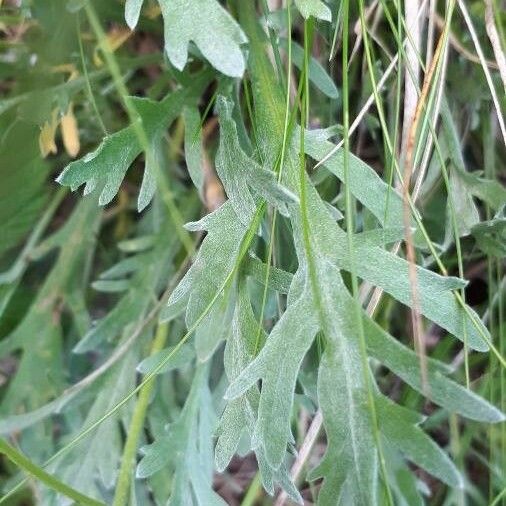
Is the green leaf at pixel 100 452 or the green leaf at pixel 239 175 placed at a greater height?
the green leaf at pixel 239 175

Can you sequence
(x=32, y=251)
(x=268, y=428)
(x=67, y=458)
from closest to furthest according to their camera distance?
(x=268, y=428) → (x=67, y=458) → (x=32, y=251)

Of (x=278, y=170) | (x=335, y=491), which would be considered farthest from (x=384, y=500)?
(x=278, y=170)

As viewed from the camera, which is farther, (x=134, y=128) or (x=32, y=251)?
(x=32, y=251)

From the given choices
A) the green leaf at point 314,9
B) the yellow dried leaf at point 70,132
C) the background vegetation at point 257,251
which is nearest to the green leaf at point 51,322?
the background vegetation at point 257,251

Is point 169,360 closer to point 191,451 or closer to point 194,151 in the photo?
point 191,451

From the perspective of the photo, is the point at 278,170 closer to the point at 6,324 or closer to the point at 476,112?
the point at 476,112

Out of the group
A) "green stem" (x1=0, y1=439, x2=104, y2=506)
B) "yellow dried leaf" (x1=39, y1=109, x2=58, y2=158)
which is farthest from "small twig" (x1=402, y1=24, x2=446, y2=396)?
"yellow dried leaf" (x1=39, y1=109, x2=58, y2=158)

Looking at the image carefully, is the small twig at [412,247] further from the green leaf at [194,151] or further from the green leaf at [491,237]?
the green leaf at [194,151]

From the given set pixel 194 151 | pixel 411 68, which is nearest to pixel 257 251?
pixel 194 151
